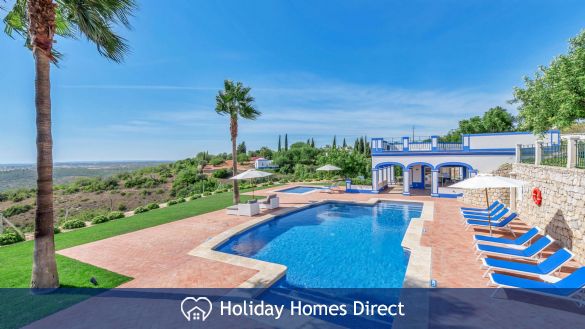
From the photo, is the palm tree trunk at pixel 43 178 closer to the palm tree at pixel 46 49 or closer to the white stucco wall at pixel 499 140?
the palm tree at pixel 46 49

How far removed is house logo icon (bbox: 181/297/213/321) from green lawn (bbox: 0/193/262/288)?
2.64 metres

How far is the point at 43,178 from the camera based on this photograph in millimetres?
6211

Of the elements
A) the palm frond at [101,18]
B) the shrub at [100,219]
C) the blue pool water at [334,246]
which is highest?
the palm frond at [101,18]

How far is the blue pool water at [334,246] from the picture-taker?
24.9ft

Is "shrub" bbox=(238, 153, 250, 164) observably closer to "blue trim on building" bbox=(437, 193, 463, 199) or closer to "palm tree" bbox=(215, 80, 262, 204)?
"palm tree" bbox=(215, 80, 262, 204)

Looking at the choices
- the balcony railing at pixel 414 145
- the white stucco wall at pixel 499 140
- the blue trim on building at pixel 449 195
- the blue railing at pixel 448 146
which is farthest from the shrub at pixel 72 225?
the white stucco wall at pixel 499 140

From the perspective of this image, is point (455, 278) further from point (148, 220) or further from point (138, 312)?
point (148, 220)

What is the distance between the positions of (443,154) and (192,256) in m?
20.9

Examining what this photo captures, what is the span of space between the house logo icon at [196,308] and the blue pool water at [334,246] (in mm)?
2200

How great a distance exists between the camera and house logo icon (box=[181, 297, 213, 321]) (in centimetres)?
523

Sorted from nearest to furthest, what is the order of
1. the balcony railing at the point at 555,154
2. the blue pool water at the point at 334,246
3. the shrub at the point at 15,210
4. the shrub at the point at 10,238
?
the blue pool water at the point at 334,246 → the balcony railing at the point at 555,154 → the shrub at the point at 10,238 → the shrub at the point at 15,210

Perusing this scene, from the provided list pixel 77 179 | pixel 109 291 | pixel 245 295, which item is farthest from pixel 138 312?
pixel 77 179

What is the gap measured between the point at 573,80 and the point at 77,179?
272ft

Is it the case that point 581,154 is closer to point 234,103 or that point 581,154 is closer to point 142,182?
point 234,103
